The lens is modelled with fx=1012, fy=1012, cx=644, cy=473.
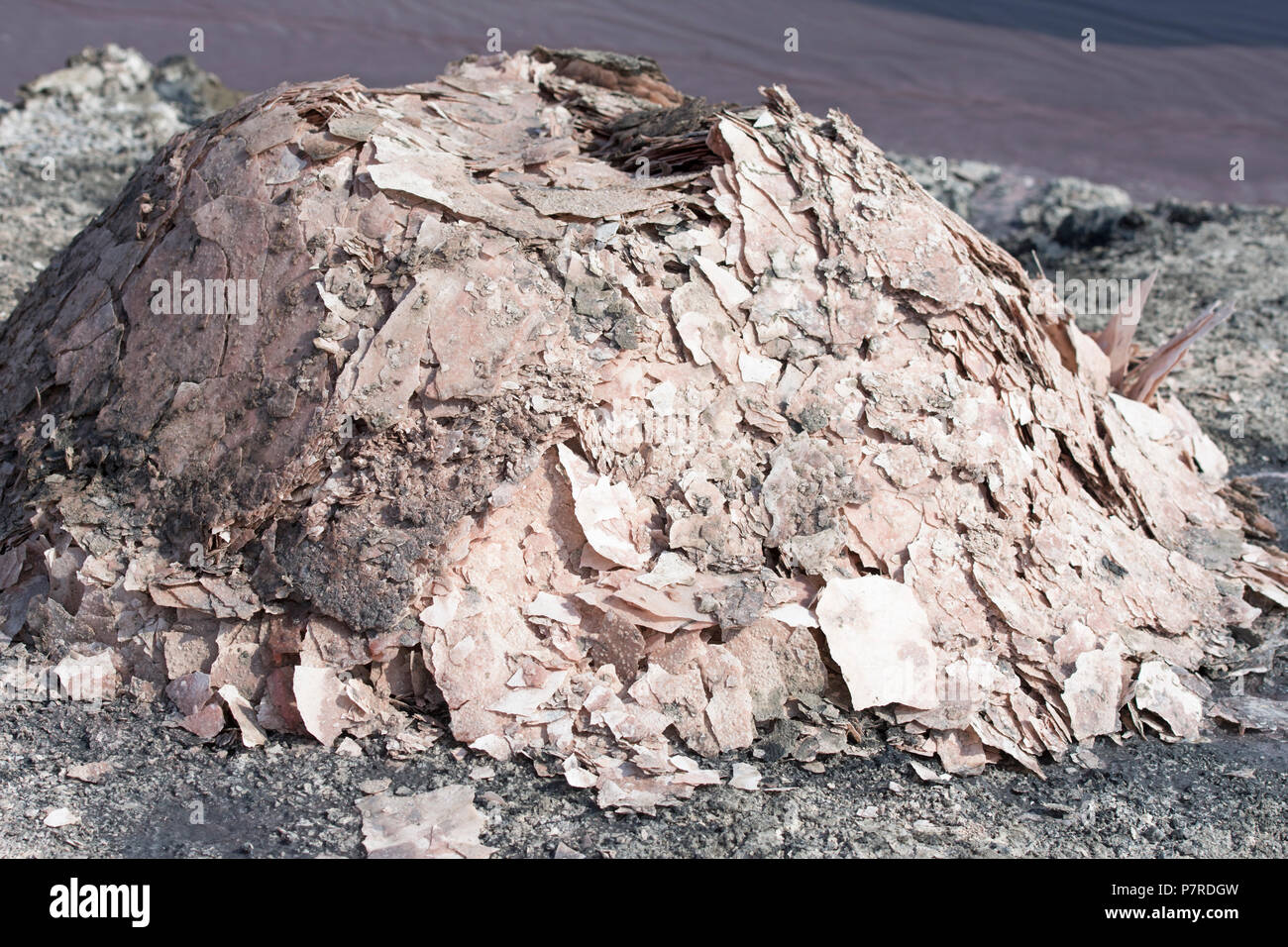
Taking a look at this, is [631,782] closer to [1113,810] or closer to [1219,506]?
[1113,810]

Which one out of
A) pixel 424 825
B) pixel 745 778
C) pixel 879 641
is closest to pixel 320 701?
pixel 424 825

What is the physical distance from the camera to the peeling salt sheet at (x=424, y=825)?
2402 mm

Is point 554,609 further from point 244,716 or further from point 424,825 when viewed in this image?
point 244,716

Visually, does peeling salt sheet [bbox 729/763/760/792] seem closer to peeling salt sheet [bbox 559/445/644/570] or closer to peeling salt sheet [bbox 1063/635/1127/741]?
peeling salt sheet [bbox 559/445/644/570]

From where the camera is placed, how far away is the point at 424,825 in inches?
97.3

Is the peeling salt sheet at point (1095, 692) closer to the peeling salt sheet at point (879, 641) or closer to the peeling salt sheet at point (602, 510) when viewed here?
the peeling salt sheet at point (879, 641)

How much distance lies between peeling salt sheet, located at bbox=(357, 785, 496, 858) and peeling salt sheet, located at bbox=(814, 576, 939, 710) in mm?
1083

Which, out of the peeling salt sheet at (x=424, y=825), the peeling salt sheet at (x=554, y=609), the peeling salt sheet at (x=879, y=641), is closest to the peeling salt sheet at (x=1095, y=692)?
the peeling salt sheet at (x=879, y=641)

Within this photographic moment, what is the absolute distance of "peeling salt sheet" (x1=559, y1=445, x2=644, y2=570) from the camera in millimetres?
2861

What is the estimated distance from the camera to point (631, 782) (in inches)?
104

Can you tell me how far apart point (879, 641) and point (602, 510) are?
0.87m

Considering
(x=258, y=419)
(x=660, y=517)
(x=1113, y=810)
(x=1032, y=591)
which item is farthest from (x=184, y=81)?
(x=1113, y=810)

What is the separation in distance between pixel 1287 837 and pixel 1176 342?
2454 millimetres

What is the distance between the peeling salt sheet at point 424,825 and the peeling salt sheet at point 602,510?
742mm
